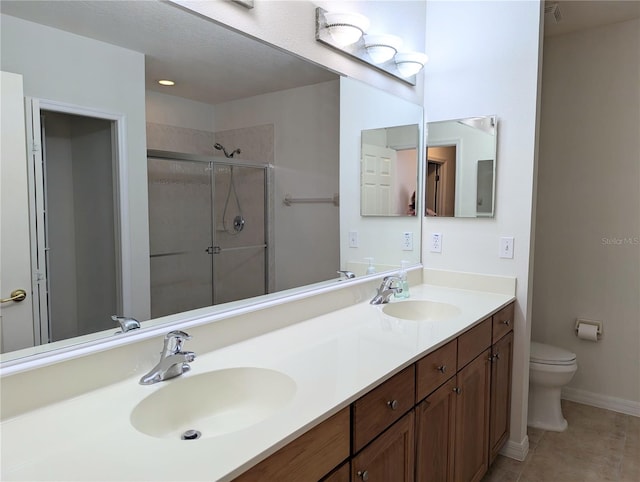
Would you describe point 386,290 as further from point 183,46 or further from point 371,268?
point 183,46

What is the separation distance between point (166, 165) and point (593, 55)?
2995 mm

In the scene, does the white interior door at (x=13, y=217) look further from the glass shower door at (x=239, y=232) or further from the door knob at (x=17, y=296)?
the glass shower door at (x=239, y=232)

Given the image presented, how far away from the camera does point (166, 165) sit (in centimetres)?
139

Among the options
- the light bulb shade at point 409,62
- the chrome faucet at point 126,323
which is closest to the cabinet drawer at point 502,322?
the light bulb shade at point 409,62

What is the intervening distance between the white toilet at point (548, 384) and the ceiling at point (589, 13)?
2154 millimetres

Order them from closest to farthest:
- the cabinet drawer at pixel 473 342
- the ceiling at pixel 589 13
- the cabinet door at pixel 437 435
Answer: the cabinet door at pixel 437 435 < the cabinet drawer at pixel 473 342 < the ceiling at pixel 589 13

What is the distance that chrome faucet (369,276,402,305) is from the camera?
2.15 metres

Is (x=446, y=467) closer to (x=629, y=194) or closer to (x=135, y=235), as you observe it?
(x=135, y=235)

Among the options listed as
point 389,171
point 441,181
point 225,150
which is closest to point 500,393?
point 441,181

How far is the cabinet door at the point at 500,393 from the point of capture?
212 cm

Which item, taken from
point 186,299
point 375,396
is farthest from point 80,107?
point 375,396

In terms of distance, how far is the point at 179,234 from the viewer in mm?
1474

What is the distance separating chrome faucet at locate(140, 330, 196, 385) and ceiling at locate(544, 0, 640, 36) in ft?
9.06

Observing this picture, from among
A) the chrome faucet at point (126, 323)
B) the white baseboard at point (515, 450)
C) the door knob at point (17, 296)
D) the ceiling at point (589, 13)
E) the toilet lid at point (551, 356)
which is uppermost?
the ceiling at point (589, 13)
